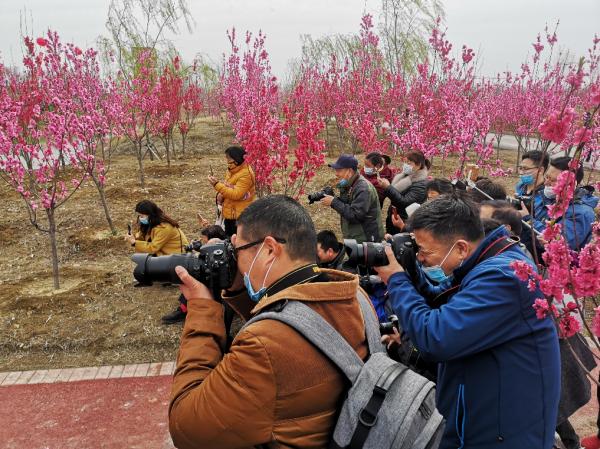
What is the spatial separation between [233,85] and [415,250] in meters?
12.6

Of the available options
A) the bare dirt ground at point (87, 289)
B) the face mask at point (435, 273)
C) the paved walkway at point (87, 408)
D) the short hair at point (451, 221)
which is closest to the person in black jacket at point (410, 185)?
the bare dirt ground at point (87, 289)

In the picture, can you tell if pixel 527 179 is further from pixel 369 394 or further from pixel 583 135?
pixel 369 394

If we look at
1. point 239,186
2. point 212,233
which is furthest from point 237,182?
point 212,233

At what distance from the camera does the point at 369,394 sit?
1427mm

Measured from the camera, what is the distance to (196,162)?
14500 millimetres

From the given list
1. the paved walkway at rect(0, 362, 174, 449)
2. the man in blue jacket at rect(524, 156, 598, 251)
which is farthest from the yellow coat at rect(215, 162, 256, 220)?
the man in blue jacket at rect(524, 156, 598, 251)

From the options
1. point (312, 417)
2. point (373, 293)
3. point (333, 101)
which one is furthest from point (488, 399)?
point (333, 101)

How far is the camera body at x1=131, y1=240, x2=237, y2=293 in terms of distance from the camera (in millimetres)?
1721

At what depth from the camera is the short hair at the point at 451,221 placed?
1.94 metres

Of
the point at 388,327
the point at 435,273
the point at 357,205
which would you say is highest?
the point at 435,273

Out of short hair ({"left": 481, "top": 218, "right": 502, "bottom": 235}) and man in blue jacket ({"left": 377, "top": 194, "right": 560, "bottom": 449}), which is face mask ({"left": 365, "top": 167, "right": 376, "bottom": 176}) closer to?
short hair ({"left": 481, "top": 218, "right": 502, "bottom": 235})

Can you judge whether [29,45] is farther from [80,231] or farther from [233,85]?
[233,85]

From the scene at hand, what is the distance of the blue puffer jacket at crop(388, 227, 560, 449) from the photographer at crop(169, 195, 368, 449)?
0.38m

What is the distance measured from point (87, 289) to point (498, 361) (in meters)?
5.63
